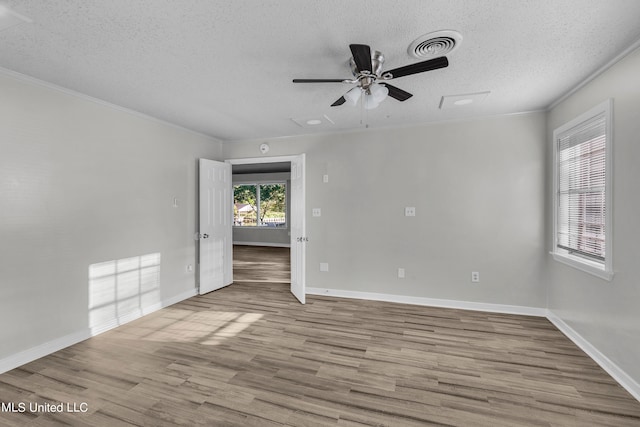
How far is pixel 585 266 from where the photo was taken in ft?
9.23

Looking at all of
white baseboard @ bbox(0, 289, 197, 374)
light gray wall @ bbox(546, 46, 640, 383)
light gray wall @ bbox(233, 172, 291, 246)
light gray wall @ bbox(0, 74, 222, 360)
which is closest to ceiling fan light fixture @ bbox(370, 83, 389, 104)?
light gray wall @ bbox(546, 46, 640, 383)

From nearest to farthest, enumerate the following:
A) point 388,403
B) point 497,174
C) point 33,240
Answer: point 388,403 → point 33,240 → point 497,174

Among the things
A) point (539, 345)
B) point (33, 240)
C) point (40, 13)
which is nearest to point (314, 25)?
point (40, 13)

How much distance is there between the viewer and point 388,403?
2.11 meters

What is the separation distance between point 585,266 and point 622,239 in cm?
60

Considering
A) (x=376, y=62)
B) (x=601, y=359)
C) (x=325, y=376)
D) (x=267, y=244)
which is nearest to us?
(x=376, y=62)

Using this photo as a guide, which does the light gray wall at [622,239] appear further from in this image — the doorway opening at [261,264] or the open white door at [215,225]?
the open white door at [215,225]

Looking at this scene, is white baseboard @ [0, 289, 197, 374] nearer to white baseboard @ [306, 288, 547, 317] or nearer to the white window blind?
white baseboard @ [306, 288, 547, 317]

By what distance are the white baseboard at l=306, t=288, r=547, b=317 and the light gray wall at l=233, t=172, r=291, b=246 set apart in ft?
18.6

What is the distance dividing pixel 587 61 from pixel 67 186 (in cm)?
468

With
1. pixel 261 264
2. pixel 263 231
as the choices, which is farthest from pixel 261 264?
pixel 263 231

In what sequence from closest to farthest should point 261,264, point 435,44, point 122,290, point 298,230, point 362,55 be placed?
point 362,55, point 435,44, point 122,290, point 298,230, point 261,264

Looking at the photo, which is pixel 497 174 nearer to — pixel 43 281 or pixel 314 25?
pixel 314 25

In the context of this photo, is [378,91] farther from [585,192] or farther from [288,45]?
[585,192]
